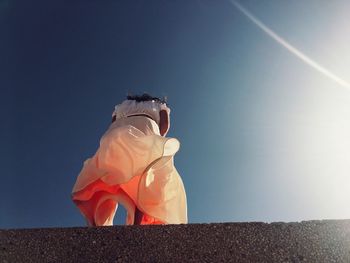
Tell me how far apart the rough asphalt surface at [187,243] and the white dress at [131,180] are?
3.60 m

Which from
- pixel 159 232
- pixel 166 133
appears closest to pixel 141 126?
pixel 166 133

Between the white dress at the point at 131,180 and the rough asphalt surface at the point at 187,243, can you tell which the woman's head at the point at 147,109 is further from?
the rough asphalt surface at the point at 187,243

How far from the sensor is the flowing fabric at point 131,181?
230 inches

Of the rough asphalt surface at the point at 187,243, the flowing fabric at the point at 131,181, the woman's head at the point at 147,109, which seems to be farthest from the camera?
the woman's head at the point at 147,109

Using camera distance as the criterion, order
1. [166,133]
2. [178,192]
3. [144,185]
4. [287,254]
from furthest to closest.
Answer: [166,133], [178,192], [144,185], [287,254]

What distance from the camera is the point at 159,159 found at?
5938 mm

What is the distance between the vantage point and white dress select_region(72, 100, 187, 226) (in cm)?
584

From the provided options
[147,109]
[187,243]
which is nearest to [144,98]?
[147,109]

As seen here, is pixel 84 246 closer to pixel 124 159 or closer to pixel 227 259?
pixel 227 259

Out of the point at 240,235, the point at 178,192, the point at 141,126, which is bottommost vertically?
Answer: the point at 240,235

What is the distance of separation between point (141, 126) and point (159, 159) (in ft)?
2.58

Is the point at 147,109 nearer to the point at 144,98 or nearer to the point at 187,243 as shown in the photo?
the point at 144,98

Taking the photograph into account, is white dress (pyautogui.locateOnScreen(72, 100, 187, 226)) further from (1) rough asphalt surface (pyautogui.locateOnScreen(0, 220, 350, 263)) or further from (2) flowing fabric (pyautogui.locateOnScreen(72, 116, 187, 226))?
(1) rough asphalt surface (pyautogui.locateOnScreen(0, 220, 350, 263))

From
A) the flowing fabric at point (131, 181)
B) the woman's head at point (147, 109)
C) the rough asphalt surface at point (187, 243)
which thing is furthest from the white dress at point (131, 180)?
the rough asphalt surface at point (187, 243)
